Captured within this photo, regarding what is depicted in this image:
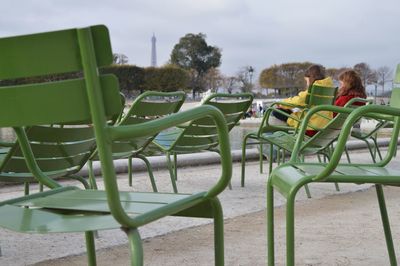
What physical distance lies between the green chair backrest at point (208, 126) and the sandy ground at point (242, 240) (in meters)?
0.49

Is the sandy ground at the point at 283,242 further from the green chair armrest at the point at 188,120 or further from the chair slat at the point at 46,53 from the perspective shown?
the chair slat at the point at 46,53

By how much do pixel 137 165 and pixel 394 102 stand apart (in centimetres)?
335

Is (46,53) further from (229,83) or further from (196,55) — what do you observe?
(196,55)

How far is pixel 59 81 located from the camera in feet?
4.10

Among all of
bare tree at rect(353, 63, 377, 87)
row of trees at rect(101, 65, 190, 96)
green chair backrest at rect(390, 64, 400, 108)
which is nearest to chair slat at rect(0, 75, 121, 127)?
green chair backrest at rect(390, 64, 400, 108)

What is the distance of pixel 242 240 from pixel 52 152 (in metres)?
1.06

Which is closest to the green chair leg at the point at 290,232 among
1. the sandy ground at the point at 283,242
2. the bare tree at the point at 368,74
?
the sandy ground at the point at 283,242

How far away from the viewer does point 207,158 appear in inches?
248

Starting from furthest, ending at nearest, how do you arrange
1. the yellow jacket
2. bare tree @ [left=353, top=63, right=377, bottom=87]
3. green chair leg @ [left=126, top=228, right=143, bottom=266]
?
bare tree @ [left=353, top=63, right=377, bottom=87]
the yellow jacket
green chair leg @ [left=126, top=228, right=143, bottom=266]

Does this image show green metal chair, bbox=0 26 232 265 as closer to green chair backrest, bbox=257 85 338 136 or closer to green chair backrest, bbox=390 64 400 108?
green chair backrest, bbox=390 64 400 108

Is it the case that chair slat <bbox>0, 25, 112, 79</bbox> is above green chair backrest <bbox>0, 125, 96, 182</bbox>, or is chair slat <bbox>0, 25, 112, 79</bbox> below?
above

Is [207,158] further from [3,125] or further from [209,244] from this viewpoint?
[3,125]

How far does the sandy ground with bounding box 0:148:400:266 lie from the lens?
2689 mm

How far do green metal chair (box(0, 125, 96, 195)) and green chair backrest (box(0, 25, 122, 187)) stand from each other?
48.5 inches
